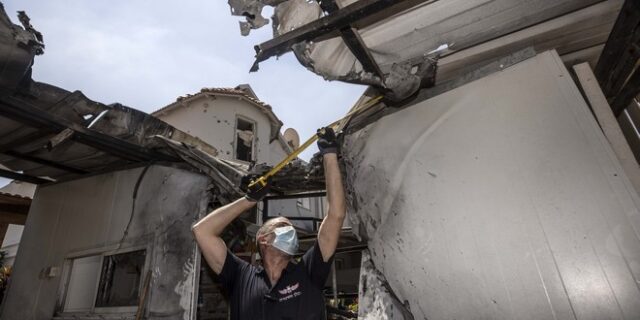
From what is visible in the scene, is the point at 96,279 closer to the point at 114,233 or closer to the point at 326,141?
the point at 114,233

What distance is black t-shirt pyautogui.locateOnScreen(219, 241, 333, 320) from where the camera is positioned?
178 centimetres

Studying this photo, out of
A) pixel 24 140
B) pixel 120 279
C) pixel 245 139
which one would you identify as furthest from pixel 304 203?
pixel 24 140

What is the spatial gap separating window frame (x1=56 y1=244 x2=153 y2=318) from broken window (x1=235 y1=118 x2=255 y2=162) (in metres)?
6.14

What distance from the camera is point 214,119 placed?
31.9 ft

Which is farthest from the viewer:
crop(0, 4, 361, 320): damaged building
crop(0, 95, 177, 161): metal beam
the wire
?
the wire

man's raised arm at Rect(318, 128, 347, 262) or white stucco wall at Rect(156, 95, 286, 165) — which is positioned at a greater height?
white stucco wall at Rect(156, 95, 286, 165)

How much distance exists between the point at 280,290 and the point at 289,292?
6 cm

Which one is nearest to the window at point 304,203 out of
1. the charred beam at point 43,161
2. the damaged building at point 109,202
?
the damaged building at point 109,202

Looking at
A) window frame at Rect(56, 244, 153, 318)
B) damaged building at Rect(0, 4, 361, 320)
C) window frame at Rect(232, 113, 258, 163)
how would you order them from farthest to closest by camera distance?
window frame at Rect(232, 113, 258, 163) < window frame at Rect(56, 244, 153, 318) < damaged building at Rect(0, 4, 361, 320)

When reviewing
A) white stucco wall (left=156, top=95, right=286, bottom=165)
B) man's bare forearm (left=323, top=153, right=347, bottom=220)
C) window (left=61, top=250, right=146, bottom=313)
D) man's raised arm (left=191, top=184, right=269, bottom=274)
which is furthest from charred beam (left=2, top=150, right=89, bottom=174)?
man's bare forearm (left=323, top=153, right=347, bottom=220)

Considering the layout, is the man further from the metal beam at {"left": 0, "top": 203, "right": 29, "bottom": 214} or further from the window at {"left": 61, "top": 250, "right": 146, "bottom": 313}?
the metal beam at {"left": 0, "top": 203, "right": 29, "bottom": 214}

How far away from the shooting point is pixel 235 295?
195cm

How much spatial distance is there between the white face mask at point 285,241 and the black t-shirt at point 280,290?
110mm

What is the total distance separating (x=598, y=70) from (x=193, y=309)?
4510mm
